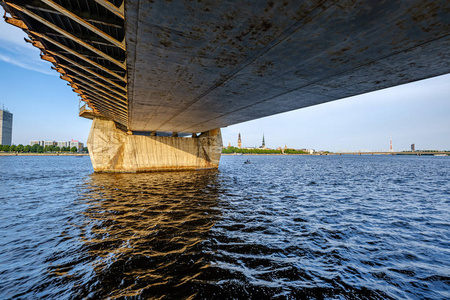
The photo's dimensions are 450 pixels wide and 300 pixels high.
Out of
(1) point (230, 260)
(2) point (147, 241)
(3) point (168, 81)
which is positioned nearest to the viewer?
(1) point (230, 260)

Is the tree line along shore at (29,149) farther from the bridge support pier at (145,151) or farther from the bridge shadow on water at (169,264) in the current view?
the bridge shadow on water at (169,264)

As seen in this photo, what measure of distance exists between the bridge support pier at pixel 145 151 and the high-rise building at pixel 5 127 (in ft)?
706

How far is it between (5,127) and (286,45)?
826 feet

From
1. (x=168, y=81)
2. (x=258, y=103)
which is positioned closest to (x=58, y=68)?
(x=168, y=81)

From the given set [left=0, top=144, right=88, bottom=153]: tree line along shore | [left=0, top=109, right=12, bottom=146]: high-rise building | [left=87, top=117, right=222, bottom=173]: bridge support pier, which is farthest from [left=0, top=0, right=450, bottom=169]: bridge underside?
[left=0, top=109, right=12, bottom=146]: high-rise building

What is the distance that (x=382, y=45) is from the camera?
22.1ft

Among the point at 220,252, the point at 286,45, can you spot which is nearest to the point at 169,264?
the point at 220,252

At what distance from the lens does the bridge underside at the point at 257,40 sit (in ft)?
17.7

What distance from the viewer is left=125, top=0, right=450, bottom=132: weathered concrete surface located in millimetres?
5320

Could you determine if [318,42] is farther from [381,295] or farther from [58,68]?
[58,68]

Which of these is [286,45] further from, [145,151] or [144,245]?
[145,151]

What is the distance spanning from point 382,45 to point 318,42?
210 cm

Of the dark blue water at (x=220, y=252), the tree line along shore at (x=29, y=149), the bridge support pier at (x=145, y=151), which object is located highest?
the tree line along shore at (x=29, y=149)

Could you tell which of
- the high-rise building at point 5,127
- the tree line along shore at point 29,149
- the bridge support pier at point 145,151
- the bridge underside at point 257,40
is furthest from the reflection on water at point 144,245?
the high-rise building at point 5,127
